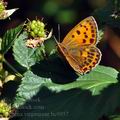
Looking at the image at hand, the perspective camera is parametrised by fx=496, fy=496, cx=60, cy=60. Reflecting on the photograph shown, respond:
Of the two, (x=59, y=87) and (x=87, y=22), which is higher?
(x=87, y=22)

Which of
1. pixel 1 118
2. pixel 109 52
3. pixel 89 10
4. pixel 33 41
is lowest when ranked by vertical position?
pixel 109 52

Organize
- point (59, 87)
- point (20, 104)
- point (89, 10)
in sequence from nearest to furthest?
point (20, 104) → point (59, 87) → point (89, 10)

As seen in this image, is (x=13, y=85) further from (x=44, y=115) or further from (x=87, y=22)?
(x=87, y=22)

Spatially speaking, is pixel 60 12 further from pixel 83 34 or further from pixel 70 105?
pixel 70 105

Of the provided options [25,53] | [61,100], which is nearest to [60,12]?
[25,53]

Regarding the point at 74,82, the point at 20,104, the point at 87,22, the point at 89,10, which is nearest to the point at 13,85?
the point at 20,104
